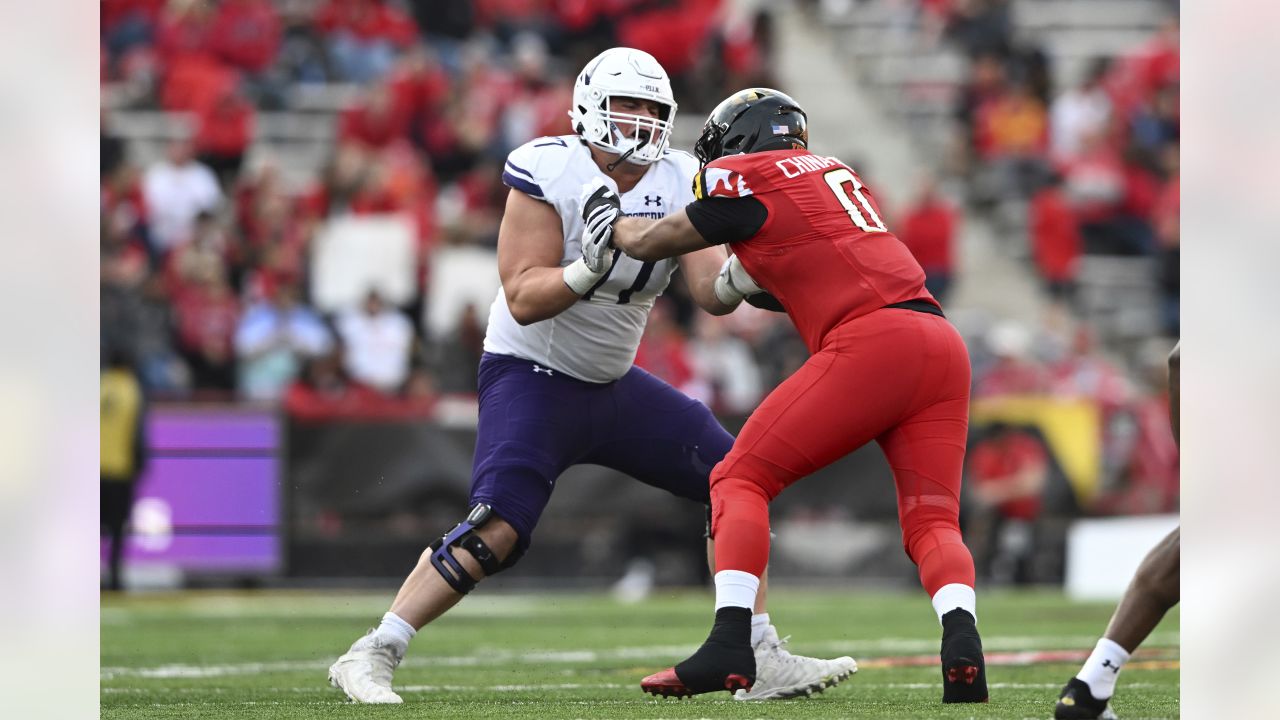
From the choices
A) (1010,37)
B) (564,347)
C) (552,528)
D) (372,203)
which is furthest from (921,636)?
(1010,37)

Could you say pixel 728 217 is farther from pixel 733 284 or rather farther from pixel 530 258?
pixel 530 258

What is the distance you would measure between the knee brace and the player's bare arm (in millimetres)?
596

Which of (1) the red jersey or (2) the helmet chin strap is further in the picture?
(2) the helmet chin strap

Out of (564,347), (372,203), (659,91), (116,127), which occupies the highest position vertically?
(116,127)

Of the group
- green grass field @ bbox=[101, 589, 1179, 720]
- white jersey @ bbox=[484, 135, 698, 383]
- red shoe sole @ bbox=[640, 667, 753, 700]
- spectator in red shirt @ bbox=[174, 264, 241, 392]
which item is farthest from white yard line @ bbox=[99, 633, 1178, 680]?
spectator in red shirt @ bbox=[174, 264, 241, 392]

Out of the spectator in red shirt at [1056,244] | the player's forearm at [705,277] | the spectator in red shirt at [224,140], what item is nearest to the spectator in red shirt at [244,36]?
the spectator in red shirt at [224,140]

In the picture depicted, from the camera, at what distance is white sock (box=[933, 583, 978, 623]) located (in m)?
4.75

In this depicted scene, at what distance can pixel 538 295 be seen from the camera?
210 inches

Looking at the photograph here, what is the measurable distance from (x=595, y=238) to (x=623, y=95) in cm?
65

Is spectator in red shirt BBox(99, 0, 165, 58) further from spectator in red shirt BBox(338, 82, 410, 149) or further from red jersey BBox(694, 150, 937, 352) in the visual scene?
red jersey BBox(694, 150, 937, 352)

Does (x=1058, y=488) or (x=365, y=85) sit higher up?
(x=365, y=85)

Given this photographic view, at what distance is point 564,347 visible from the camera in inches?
223
